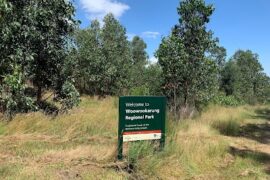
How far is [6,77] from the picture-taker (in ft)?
30.5

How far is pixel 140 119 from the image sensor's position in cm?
714

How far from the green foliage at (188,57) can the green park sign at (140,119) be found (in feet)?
27.4

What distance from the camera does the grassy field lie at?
20.4 ft

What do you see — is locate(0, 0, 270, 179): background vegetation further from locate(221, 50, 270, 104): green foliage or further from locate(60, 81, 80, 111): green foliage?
locate(221, 50, 270, 104): green foliage

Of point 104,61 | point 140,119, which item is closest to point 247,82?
point 104,61

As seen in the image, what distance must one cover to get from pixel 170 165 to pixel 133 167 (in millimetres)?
855

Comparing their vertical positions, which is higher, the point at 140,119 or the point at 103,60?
the point at 103,60

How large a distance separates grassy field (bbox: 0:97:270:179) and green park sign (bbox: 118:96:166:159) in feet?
0.64

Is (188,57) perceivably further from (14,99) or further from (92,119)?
(14,99)

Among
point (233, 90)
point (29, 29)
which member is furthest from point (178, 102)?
point (233, 90)

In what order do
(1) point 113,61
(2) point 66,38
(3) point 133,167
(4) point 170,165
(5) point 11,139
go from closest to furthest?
(3) point 133,167, (4) point 170,165, (5) point 11,139, (2) point 66,38, (1) point 113,61

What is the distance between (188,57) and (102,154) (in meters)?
9.87

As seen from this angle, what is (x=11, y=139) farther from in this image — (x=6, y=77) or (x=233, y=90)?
(x=233, y=90)

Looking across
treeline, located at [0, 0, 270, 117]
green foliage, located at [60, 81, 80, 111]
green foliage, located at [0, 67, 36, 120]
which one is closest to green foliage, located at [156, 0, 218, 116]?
treeline, located at [0, 0, 270, 117]
